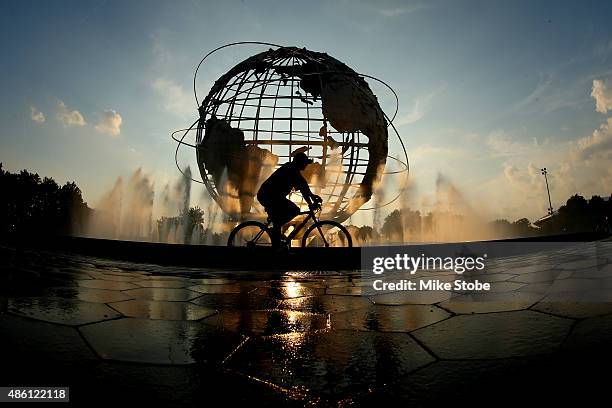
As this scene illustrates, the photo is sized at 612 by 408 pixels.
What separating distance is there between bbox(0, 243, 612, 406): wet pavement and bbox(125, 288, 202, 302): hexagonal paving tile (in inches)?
4.9

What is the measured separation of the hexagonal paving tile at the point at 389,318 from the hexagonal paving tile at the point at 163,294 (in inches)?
49.8

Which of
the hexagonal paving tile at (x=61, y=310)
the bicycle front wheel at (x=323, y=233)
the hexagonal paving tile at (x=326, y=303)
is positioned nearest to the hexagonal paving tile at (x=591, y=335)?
the hexagonal paving tile at (x=326, y=303)

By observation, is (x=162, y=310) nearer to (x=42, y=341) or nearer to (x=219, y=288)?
(x=42, y=341)

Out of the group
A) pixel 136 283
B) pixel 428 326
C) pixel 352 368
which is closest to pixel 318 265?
pixel 136 283

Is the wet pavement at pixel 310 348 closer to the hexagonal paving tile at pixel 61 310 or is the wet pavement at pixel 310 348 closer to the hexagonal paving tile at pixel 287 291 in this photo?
the hexagonal paving tile at pixel 61 310

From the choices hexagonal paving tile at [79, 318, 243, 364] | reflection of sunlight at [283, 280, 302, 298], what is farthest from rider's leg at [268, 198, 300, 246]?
hexagonal paving tile at [79, 318, 243, 364]

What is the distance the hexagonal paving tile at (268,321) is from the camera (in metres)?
1.65

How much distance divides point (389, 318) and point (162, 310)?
137 centimetres

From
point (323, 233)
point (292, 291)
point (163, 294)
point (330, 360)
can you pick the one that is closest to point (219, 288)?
point (163, 294)

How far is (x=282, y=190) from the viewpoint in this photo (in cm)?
608

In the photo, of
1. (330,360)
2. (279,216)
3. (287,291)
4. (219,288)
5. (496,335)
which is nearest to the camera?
(330,360)

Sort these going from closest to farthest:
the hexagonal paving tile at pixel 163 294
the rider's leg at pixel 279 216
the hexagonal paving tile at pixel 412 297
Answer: the hexagonal paving tile at pixel 412 297, the hexagonal paving tile at pixel 163 294, the rider's leg at pixel 279 216

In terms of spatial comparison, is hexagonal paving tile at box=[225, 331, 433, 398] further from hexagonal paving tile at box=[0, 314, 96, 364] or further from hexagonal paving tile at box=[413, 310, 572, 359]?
hexagonal paving tile at box=[0, 314, 96, 364]

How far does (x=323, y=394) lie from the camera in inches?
36.2
